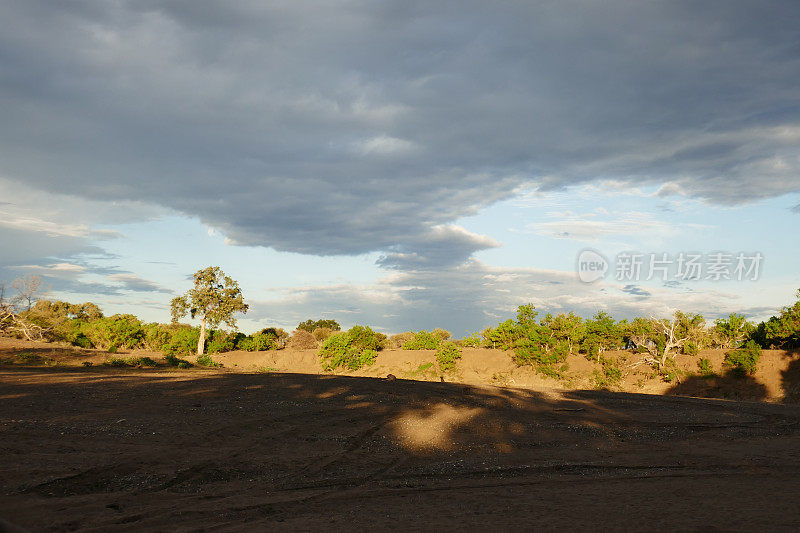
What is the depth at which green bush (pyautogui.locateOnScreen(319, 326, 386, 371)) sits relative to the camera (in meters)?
37.1

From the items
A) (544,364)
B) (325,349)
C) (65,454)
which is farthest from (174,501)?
(325,349)

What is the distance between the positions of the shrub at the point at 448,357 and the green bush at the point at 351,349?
18.3 feet

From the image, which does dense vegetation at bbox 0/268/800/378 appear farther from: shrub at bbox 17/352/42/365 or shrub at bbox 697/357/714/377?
shrub at bbox 17/352/42/365

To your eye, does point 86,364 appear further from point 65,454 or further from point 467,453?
point 467,453

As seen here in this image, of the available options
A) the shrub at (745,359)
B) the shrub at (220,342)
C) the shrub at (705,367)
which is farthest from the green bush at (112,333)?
the shrub at (745,359)

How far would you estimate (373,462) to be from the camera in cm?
893

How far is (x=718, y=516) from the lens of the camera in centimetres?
591

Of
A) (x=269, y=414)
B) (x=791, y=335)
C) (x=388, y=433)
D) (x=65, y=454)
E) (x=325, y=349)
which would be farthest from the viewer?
(x=325, y=349)

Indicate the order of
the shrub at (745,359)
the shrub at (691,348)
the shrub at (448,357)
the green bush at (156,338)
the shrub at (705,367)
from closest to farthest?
the shrub at (745,359) < the shrub at (705,367) < the shrub at (691,348) < the shrub at (448,357) < the green bush at (156,338)

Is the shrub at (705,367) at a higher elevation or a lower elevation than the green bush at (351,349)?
higher

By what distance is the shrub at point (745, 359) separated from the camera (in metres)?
27.2

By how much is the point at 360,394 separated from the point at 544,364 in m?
19.0

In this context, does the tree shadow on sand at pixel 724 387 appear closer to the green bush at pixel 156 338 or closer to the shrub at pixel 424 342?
the shrub at pixel 424 342

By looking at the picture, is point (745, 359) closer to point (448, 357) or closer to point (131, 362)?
point (448, 357)
